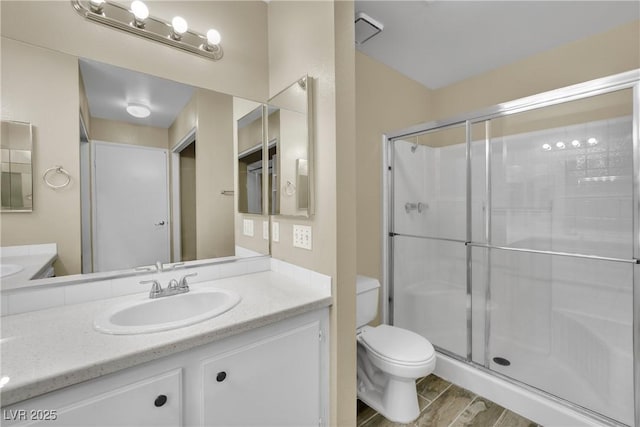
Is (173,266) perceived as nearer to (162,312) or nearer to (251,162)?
(162,312)

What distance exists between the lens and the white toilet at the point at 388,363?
1511 millimetres

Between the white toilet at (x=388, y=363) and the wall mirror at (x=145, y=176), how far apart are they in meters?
0.86

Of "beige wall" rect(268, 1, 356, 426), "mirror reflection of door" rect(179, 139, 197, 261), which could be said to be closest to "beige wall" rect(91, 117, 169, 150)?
"mirror reflection of door" rect(179, 139, 197, 261)

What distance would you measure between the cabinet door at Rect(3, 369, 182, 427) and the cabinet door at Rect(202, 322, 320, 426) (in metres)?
0.10

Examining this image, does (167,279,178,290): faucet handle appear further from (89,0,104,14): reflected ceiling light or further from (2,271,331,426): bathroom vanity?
(89,0,104,14): reflected ceiling light

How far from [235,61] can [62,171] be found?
102 cm

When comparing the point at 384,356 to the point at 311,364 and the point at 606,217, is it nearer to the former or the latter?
the point at 311,364

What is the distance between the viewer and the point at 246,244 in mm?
1660

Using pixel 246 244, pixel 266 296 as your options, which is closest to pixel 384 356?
pixel 266 296

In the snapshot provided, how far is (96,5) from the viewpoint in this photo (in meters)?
1.19

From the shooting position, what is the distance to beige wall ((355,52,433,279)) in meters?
2.21

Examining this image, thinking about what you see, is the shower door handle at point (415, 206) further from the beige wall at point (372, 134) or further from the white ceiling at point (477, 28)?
the white ceiling at point (477, 28)

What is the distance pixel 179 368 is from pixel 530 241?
250 centimetres

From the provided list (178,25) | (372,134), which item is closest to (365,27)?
(372,134)
